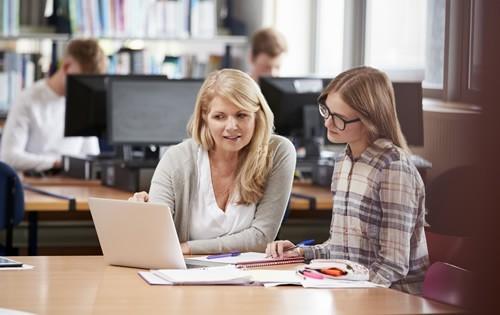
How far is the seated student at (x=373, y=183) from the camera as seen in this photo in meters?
2.13

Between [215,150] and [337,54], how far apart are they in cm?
321

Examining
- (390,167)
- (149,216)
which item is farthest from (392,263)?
(149,216)

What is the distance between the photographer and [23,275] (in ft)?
6.85

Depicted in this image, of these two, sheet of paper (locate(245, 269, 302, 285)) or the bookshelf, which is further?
the bookshelf

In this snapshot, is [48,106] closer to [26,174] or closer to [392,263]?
[26,174]

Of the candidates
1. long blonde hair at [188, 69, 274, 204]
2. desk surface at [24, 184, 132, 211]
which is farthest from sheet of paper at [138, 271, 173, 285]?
desk surface at [24, 184, 132, 211]

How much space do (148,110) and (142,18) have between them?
222 cm

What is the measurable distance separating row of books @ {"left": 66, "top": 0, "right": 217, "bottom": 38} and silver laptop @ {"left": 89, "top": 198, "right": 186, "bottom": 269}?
4.14m

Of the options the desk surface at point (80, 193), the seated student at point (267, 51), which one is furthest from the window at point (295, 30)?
the desk surface at point (80, 193)

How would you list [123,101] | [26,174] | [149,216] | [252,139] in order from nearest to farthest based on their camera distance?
[149,216]
[252,139]
[123,101]
[26,174]

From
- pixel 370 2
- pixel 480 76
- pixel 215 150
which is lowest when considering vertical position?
pixel 215 150

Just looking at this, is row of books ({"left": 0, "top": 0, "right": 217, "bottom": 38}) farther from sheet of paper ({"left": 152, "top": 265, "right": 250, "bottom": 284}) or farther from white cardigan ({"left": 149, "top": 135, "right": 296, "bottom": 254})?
sheet of paper ({"left": 152, "top": 265, "right": 250, "bottom": 284})

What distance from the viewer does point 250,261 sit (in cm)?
227

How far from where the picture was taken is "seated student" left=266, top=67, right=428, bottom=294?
2135 mm
